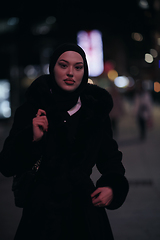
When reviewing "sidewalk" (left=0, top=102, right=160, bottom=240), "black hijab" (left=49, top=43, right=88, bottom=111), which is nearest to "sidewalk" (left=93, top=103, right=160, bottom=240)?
"sidewalk" (left=0, top=102, right=160, bottom=240)

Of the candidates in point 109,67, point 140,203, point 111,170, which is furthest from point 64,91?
point 109,67

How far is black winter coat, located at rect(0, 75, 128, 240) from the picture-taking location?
71.2 inches

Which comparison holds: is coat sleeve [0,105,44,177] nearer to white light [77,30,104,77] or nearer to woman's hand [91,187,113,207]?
woman's hand [91,187,113,207]

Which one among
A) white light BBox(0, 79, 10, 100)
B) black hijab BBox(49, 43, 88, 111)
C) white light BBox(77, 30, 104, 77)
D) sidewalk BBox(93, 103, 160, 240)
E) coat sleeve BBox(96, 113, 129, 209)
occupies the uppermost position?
white light BBox(77, 30, 104, 77)

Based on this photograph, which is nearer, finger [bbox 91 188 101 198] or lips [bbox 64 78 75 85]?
finger [bbox 91 188 101 198]

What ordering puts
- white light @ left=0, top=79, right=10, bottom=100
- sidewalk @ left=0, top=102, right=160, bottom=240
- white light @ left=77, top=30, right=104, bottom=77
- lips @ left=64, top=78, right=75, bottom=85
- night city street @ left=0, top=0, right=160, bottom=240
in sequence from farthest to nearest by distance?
white light @ left=0, top=79, right=10, bottom=100 < white light @ left=77, top=30, right=104, bottom=77 < night city street @ left=0, top=0, right=160, bottom=240 < sidewalk @ left=0, top=102, right=160, bottom=240 < lips @ left=64, top=78, right=75, bottom=85

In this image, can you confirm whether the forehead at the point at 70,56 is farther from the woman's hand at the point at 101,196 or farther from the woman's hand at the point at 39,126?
the woman's hand at the point at 101,196

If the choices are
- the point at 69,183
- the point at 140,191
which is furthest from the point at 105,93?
the point at 140,191

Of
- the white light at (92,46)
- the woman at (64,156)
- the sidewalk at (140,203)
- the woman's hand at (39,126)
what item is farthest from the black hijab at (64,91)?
the white light at (92,46)

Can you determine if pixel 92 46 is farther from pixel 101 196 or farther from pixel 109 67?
pixel 101 196

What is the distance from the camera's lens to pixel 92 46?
15914mm

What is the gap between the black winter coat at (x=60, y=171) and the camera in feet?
5.94

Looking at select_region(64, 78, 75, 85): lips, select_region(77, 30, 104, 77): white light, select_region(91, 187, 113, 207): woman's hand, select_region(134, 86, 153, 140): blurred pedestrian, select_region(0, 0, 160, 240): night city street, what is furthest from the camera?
select_region(77, 30, 104, 77): white light

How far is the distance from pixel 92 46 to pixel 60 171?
14.7 m
